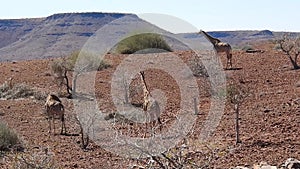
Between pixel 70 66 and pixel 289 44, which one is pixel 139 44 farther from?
pixel 289 44

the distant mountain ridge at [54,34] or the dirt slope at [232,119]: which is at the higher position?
the dirt slope at [232,119]

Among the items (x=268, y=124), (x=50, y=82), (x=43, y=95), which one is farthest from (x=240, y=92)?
(x=50, y=82)

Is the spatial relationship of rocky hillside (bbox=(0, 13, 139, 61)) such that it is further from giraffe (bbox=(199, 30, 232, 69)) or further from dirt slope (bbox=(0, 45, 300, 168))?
dirt slope (bbox=(0, 45, 300, 168))

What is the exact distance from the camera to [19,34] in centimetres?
9781

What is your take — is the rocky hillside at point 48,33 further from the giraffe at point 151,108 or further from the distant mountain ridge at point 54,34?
the giraffe at point 151,108

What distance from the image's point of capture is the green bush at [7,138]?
11745mm

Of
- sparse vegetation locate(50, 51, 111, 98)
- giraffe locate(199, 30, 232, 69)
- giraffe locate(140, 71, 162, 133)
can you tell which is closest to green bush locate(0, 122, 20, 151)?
giraffe locate(140, 71, 162, 133)

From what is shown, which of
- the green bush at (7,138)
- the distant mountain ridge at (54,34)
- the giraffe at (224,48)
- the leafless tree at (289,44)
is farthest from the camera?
the distant mountain ridge at (54,34)

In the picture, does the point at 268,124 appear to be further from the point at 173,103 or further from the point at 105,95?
the point at 105,95

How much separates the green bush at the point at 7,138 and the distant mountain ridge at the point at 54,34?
210 feet

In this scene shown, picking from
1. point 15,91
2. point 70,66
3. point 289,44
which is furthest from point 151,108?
point 289,44

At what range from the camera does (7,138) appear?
11867mm

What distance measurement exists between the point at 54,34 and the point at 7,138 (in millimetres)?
82596

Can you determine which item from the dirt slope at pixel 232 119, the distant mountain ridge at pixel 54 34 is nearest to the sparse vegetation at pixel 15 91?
the dirt slope at pixel 232 119
